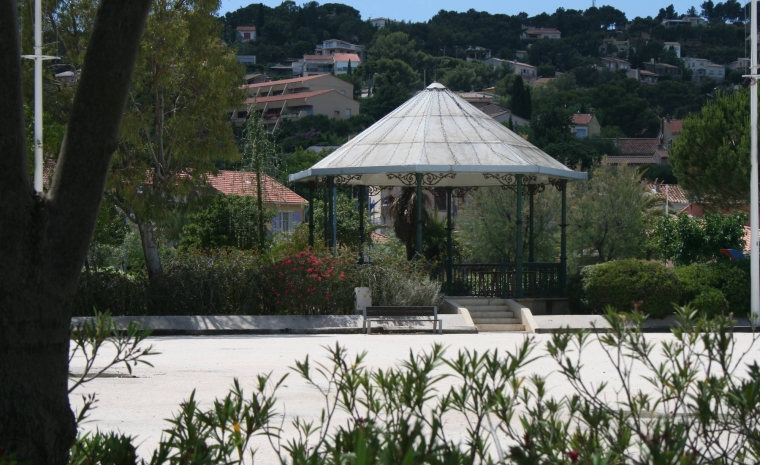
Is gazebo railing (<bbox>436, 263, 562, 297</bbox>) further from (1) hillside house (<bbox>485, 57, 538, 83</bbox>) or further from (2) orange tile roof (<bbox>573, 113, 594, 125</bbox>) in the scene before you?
(1) hillside house (<bbox>485, 57, 538, 83</bbox>)

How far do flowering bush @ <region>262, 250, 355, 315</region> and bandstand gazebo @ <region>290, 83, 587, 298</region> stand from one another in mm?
2784

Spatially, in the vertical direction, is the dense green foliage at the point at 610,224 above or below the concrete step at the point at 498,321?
above

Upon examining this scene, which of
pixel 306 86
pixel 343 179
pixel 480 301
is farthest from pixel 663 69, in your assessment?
pixel 480 301

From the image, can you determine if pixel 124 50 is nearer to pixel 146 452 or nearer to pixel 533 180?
pixel 146 452

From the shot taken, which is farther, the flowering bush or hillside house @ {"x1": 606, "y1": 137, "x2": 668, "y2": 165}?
hillside house @ {"x1": 606, "y1": 137, "x2": 668, "y2": 165}

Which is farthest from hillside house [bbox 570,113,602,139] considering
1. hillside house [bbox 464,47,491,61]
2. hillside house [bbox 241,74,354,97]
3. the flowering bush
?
the flowering bush

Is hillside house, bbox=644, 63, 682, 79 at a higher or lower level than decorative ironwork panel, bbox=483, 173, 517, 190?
higher

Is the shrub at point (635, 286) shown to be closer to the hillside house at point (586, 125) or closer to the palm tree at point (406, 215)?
the palm tree at point (406, 215)

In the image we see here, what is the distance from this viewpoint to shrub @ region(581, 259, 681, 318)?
68.3ft

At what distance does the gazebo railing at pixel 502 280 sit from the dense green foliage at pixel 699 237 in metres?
3.19

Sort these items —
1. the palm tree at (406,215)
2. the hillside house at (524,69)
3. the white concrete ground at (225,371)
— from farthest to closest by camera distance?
the hillside house at (524,69) < the palm tree at (406,215) < the white concrete ground at (225,371)

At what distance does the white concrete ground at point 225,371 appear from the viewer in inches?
354

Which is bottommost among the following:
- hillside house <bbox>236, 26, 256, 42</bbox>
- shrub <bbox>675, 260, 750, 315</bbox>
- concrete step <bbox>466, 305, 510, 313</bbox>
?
concrete step <bbox>466, 305, 510, 313</bbox>

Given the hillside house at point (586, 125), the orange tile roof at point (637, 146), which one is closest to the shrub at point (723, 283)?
the orange tile roof at point (637, 146)
